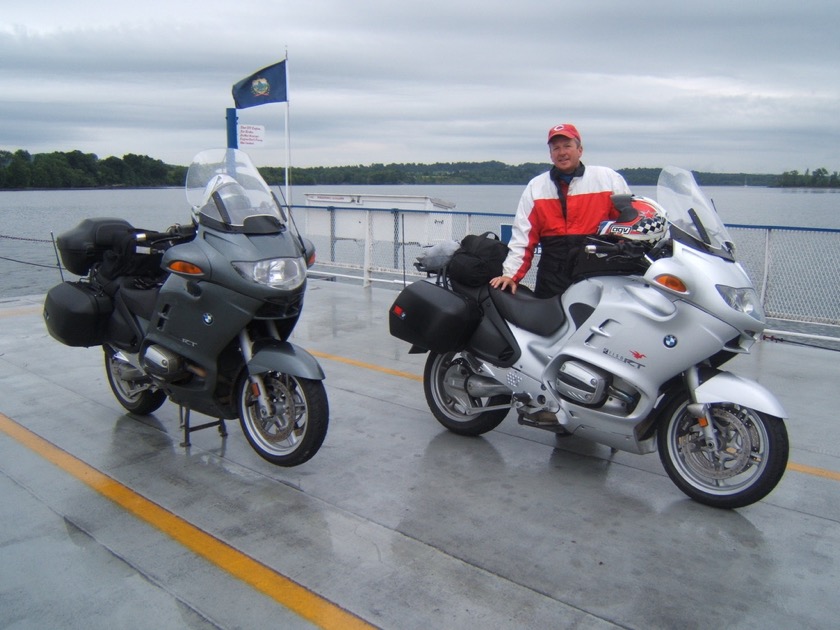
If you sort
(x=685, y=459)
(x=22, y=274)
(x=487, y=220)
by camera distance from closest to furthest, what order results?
(x=685, y=459), (x=487, y=220), (x=22, y=274)

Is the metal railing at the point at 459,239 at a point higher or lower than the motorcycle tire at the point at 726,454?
higher

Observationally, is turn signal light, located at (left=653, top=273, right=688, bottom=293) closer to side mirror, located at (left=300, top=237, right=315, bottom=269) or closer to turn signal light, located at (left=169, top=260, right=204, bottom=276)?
side mirror, located at (left=300, top=237, right=315, bottom=269)

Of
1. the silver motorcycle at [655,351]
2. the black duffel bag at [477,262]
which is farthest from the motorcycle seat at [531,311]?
the black duffel bag at [477,262]

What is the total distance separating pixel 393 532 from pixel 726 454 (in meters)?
1.72

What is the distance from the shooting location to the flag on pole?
12.7 metres

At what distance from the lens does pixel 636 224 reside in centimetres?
397

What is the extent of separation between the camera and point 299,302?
13.8 ft

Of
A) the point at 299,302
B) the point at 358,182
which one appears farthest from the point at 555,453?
the point at 358,182

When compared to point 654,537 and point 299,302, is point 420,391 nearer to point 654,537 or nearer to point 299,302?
point 299,302

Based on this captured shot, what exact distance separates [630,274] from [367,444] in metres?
1.96

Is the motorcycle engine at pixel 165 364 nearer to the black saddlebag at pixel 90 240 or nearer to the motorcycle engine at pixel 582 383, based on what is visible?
the black saddlebag at pixel 90 240

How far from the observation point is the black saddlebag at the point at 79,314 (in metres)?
4.91

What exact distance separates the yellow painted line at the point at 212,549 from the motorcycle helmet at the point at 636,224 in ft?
7.83

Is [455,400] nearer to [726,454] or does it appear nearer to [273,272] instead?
[273,272]
